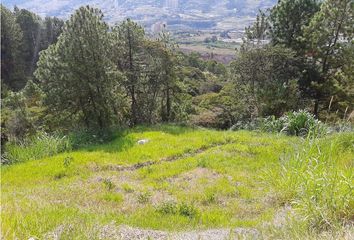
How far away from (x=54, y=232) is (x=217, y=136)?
9.51 metres

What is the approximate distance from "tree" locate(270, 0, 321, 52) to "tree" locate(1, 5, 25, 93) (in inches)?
1218

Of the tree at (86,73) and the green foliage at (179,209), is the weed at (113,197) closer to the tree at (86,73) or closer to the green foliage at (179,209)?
the green foliage at (179,209)

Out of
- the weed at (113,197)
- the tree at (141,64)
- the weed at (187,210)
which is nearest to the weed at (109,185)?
the weed at (113,197)

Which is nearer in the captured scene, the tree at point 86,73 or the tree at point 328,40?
the tree at point 86,73

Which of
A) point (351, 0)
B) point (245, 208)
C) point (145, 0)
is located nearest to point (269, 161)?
point (245, 208)

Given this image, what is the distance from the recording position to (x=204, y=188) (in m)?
8.45

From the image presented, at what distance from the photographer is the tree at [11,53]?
140 feet

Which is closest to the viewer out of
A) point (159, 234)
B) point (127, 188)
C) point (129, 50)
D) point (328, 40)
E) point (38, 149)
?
point (159, 234)

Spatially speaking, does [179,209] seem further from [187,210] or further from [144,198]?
[144,198]

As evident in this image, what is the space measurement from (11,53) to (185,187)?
41.6 m

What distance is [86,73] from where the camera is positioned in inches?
627

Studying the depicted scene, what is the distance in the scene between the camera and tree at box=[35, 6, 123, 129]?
51.7 ft

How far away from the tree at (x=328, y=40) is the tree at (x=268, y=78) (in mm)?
1174

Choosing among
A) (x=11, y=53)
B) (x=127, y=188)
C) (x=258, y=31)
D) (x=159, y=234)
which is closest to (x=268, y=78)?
(x=258, y=31)
